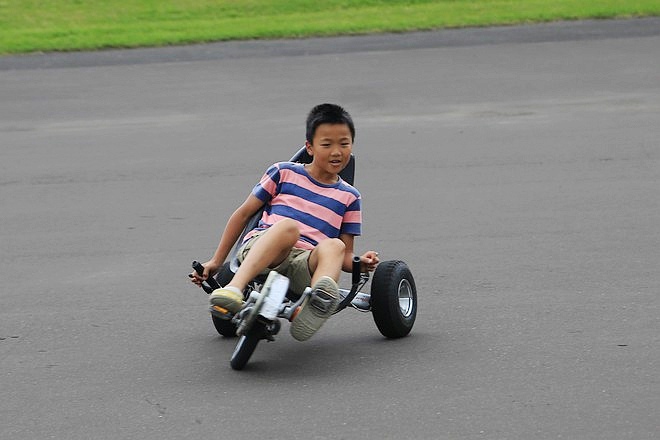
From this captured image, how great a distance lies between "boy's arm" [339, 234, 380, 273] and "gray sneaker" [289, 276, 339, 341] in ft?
1.29

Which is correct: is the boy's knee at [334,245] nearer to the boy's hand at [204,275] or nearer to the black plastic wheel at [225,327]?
the boy's hand at [204,275]

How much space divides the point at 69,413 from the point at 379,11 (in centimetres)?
1411

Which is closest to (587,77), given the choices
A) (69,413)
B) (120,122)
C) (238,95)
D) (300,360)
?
(238,95)

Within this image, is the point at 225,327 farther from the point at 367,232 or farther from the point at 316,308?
the point at 367,232

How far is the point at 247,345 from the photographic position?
5.66m

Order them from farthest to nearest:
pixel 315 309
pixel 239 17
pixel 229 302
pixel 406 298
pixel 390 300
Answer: pixel 239 17, pixel 406 298, pixel 390 300, pixel 315 309, pixel 229 302

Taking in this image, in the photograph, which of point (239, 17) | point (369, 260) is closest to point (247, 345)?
point (369, 260)

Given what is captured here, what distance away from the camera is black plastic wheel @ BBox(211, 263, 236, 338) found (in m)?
5.96

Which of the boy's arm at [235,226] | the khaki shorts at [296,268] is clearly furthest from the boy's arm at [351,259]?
the boy's arm at [235,226]

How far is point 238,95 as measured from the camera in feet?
44.9

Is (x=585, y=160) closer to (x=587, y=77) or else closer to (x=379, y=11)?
(x=587, y=77)

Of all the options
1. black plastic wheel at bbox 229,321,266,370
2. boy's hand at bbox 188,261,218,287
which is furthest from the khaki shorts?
black plastic wheel at bbox 229,321,266,370

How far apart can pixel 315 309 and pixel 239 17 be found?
13.8 metres

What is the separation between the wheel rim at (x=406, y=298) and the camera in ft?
20.5
